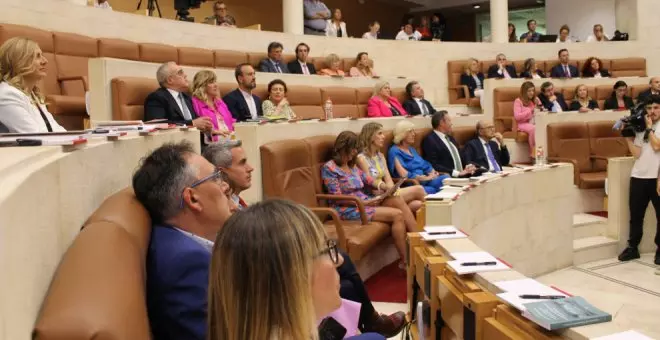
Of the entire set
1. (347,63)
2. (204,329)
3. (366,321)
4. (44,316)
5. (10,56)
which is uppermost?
(347,63)

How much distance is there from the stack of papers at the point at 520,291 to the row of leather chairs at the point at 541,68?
711 centimetres

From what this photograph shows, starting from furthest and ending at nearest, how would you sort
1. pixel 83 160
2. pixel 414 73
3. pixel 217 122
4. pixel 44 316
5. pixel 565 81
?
pixel 414 73, pixel 565 81, pixel 217 122, pixel 83 160, pixel 44 316

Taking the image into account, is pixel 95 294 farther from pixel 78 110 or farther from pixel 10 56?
pixel 78 110

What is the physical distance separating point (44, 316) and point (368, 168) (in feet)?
→ 11.3

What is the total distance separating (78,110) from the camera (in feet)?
13.0

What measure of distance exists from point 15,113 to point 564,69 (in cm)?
807

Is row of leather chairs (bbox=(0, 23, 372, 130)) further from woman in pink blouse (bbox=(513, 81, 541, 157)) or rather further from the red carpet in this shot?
woman in pink blouse (bbox=(513, 81, 541, 157))

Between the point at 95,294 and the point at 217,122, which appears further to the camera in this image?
the point at 217,122

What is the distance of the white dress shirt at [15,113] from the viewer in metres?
2.12

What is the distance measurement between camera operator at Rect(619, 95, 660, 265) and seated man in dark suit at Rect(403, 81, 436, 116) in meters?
1.90

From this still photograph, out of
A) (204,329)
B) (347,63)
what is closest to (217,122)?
(204,329)

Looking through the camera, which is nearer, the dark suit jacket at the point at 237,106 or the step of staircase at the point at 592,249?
the dark suit jacket at the point at 237,106

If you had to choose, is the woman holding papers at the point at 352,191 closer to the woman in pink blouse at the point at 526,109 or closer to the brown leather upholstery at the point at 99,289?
the brown leather upholstery at the point at 99,289

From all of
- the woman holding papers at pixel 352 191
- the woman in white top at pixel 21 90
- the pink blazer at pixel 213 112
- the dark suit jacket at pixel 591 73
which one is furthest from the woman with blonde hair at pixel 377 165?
the dark suit jacket at pixel 591 73
